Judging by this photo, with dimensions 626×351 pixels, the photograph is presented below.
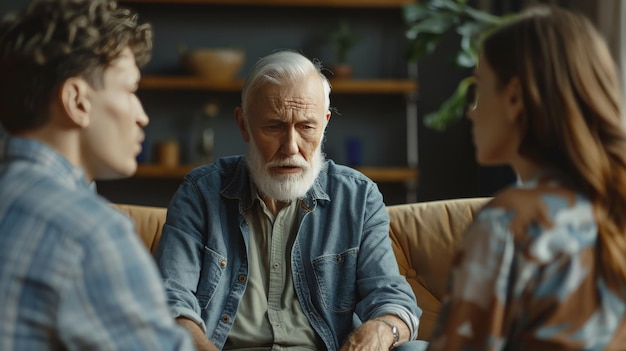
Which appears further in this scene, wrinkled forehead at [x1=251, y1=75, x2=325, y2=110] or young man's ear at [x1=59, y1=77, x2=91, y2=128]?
wrinkled forehead at [x1=251, y1=75, x2=325, y2=110]

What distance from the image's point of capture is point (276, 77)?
2324mm

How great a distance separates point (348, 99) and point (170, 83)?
43.9 inches

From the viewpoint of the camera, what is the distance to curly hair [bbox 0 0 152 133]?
1.28 metres

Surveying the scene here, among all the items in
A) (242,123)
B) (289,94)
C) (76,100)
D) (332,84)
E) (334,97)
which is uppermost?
(76,100)

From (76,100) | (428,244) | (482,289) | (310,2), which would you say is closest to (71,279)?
(76,100)

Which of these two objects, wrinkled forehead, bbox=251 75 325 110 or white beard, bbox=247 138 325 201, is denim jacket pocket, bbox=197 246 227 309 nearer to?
white beard, bbox=247 138 325 201

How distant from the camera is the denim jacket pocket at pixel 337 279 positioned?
2258 millimetres

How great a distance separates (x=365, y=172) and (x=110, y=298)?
157 inches

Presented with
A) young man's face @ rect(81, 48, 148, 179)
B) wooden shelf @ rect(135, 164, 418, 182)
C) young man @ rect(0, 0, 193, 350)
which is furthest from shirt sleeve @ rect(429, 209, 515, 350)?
wooden shelf @ rect(135, 164, 418, 182)

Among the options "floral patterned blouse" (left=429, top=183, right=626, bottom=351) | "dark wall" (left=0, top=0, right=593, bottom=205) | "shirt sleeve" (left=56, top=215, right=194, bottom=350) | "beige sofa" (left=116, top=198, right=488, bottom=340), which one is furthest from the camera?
"dark wall" (left=0, top=0, right=593, bottom=205)

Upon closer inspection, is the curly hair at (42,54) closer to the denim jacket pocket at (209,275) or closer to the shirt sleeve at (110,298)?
the shirt sleeve at (110,298)

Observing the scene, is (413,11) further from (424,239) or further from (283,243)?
(283,243)

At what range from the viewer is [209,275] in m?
2.24

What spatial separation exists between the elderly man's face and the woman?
0.98 metres
